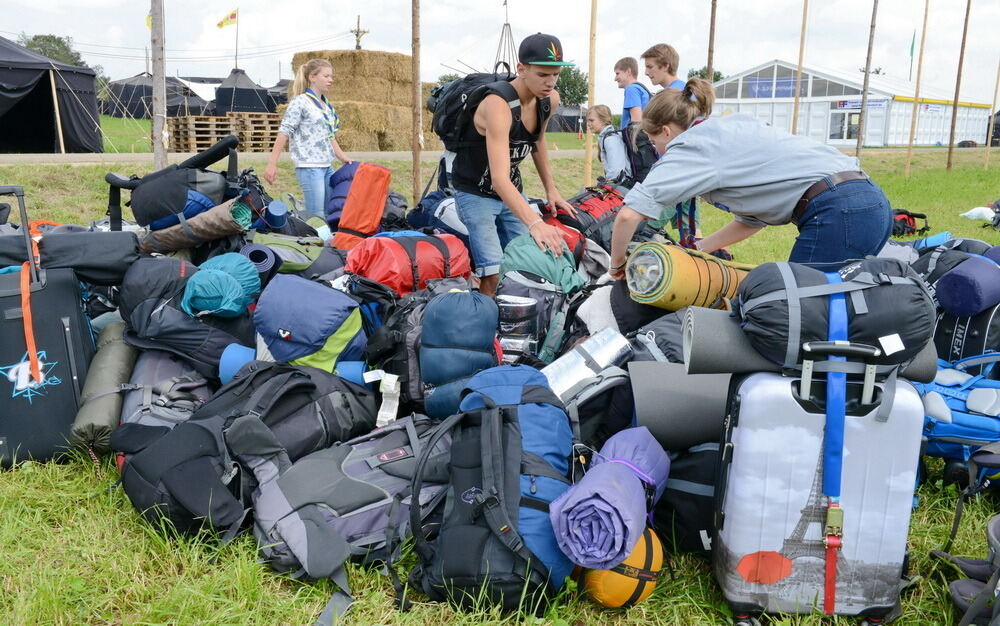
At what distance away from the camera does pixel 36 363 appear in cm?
338

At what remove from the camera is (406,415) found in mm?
3604

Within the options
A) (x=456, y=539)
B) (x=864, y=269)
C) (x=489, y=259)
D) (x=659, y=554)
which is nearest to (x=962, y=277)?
(x=864, y=269)

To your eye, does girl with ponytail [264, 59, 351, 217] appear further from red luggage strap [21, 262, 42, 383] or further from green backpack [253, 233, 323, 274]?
red luggage strap [21, 262, 42, 383]

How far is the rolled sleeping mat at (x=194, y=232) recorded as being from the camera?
459 cm

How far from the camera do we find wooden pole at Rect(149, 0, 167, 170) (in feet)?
24.3

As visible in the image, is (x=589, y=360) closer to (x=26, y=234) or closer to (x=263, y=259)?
(x=263, y=259)

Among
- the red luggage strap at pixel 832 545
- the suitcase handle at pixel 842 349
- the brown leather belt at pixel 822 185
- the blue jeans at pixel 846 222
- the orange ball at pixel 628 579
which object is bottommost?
the orange ball at pixel 628 579

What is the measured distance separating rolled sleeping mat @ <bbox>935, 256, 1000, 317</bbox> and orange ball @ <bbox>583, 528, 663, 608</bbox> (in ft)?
6.99

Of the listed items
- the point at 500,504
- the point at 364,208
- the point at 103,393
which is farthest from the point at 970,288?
the point at 103,393

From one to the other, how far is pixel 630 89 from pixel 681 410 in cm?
547

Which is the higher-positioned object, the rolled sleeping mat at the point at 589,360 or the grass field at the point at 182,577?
the rolled sleeping mat at the point at 589,360

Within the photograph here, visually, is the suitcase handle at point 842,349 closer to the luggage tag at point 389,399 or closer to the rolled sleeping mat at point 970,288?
the rolled sleeping mat at point 970,288

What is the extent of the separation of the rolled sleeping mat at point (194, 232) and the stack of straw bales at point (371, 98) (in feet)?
51.7

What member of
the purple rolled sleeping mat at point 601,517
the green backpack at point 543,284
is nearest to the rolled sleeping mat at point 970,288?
the green backpack at point 543,284
